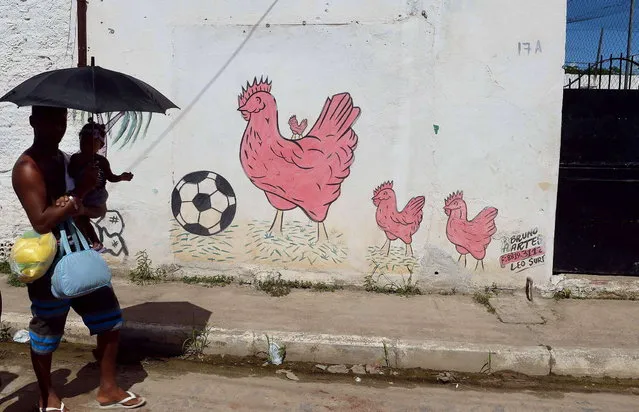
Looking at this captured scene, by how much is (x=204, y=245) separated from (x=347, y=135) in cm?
187

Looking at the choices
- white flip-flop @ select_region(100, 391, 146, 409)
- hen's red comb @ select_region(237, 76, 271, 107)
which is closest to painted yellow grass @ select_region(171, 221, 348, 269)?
hen's red comb @ select_region(237, 76, 271, 107)

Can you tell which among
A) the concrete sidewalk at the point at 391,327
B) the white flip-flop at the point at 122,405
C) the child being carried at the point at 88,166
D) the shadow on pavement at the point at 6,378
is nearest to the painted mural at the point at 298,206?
the concrete sidewalk at the point at 391,327

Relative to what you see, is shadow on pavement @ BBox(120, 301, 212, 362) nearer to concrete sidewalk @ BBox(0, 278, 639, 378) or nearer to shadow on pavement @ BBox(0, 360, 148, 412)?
concrete sidewalk @ BBox(0, 278, 639, 378)

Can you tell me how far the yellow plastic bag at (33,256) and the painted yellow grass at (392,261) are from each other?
3260 mm

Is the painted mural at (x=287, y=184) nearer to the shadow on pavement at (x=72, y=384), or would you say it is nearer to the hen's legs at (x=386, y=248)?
the hen's legs at (x=386, y=248)

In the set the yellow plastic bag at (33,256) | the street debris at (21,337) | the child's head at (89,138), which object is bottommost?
the street debris at (21,337)

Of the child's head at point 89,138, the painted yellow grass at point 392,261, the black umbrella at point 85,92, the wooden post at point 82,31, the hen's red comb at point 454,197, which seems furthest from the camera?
the wooden post at point 82,31

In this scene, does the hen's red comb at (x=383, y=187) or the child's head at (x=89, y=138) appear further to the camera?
the hen's red comb at (x=383, y=187)

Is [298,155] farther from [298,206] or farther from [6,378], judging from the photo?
[6,378]

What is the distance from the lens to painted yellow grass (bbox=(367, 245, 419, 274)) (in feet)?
18.1

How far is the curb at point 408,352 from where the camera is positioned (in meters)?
4.11

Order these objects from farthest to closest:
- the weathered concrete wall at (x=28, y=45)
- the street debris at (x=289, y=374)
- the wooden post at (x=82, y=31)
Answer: the weathered concrete wall at (x=28, y=45), the wooden post at (x=82, y=31), the street debris at (x=289, y=374)

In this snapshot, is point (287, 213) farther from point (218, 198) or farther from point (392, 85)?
point (392, 85)

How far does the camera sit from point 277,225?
5.64 m
